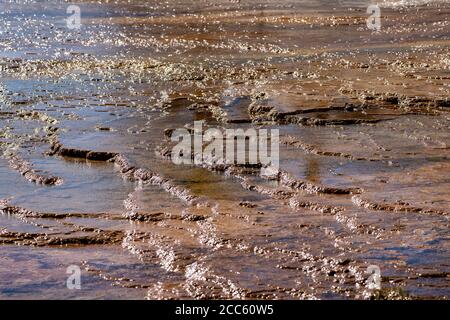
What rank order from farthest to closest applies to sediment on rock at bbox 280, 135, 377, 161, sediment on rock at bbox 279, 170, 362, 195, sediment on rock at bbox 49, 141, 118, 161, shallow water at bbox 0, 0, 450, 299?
sediment on rock at bbox 49, 141, 118, 161 < sediment on rock at bbox 280, 135, 377, 161 < sediment on rock at bbox 279, 170, 362, 195 < shallow water at bbox 0, 0, 450, 299

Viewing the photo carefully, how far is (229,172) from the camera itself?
513 centimetres

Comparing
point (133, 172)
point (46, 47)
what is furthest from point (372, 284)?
point (46, 47)

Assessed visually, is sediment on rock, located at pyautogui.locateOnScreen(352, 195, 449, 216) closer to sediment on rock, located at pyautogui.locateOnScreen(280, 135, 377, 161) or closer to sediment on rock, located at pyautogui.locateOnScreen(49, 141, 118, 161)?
sediment on rock, located at pyautogui.locateOnScreen(280, 135, 377, 161)

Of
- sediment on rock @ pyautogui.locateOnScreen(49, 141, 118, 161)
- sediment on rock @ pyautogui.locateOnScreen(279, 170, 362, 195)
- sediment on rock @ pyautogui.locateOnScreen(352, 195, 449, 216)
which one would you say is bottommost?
sediment on rock @ pyautogui.locateOnScreen(352, 195, 449, 216)

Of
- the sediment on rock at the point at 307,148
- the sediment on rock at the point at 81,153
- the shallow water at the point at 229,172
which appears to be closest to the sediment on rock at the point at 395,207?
the shallow water at the point at 229,172

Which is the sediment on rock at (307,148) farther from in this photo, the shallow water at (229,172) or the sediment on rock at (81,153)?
the sediment on rock at (81,153)

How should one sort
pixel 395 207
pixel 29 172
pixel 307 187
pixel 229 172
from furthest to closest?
pixel 29 172, pixel 229 172, pixel 307 187, pixel 395 207

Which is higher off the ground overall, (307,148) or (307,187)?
(307,148)

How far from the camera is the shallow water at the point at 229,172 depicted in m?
3.68

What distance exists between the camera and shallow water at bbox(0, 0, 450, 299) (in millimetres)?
3682

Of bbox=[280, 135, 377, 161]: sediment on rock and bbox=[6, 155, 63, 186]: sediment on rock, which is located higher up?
bbox=[280, 135, 377, 161]: sediment on rock

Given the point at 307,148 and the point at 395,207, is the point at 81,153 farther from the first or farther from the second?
the point at 395,207


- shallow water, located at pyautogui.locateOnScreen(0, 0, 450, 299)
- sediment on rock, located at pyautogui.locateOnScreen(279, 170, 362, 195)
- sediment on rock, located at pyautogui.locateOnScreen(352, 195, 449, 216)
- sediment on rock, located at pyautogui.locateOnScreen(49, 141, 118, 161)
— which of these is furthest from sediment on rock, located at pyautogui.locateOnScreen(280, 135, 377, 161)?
sediment on rock, located at pyautogui.locateOnScreen(49, 141, 118, 161)

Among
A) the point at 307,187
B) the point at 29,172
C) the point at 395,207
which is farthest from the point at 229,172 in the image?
the point at 29,172
